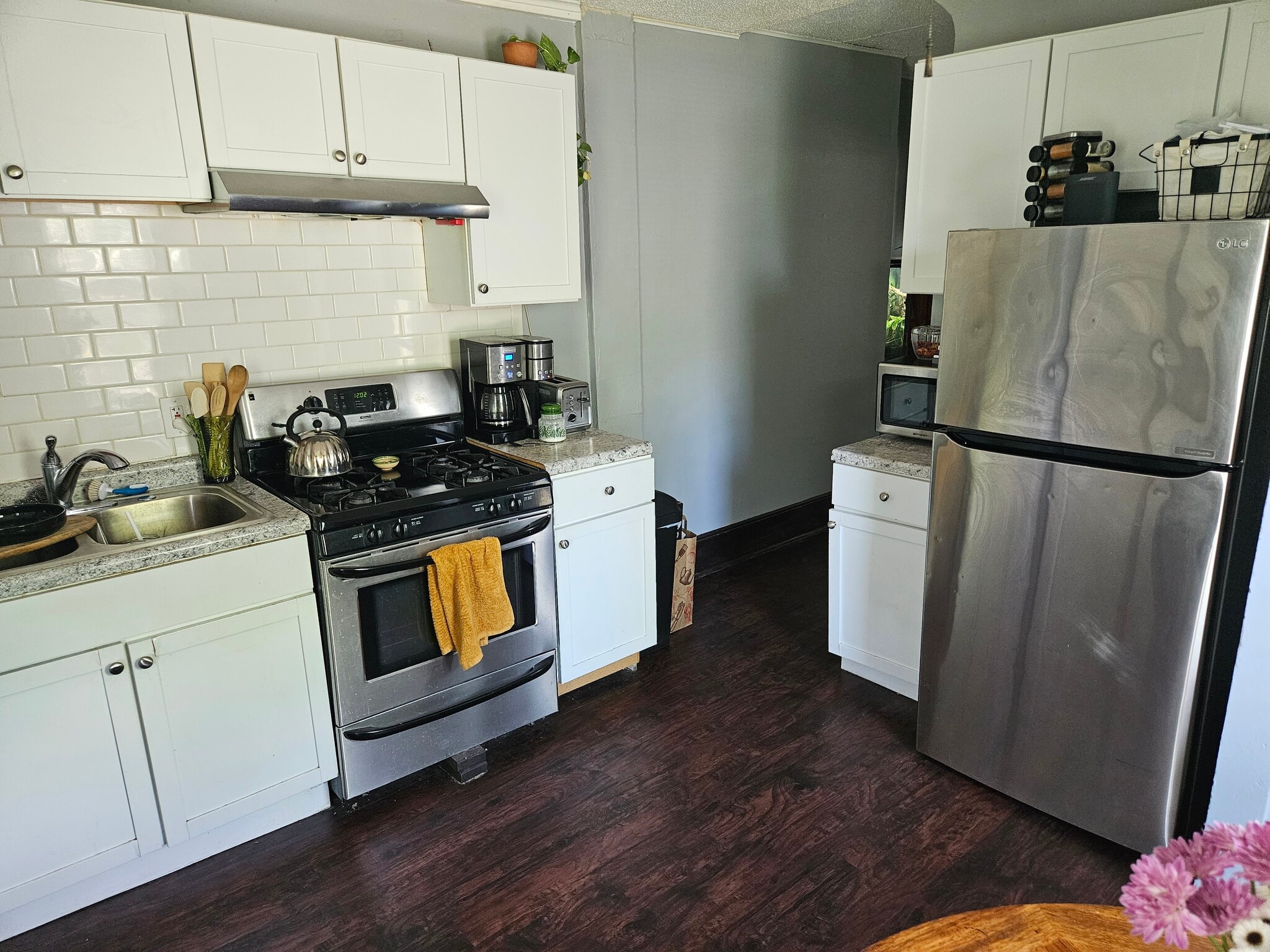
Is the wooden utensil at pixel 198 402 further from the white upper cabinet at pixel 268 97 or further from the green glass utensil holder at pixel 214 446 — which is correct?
the white upper cabinet at pixel 268 97

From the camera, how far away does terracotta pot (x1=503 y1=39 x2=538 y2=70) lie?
2834 millimetres

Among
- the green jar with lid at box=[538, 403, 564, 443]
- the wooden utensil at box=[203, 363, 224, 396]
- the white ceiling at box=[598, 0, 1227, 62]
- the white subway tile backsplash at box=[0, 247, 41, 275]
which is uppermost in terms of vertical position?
the white ceiling at box=[598, 0, 1227, 62]

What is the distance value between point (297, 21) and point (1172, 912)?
2.99 m

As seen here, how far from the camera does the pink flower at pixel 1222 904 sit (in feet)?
2.51

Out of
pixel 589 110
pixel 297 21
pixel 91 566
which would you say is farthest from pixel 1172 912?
pixel 589 110

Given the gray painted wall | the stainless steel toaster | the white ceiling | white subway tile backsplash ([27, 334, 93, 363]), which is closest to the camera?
white subway tile backsplash ([27, 334, 93, 363])

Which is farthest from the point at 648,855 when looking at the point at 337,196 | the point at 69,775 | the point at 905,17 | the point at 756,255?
the point at 905,17

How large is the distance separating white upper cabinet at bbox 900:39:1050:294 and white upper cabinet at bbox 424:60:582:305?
1.22m

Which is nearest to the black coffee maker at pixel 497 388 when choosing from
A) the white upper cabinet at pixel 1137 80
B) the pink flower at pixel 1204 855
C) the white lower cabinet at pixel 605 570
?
the white lower cabinet at pixel 605 570

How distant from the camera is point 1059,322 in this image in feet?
6.90

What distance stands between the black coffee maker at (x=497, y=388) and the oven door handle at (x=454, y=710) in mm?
823

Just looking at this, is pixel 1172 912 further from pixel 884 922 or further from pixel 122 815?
pixel 122 815

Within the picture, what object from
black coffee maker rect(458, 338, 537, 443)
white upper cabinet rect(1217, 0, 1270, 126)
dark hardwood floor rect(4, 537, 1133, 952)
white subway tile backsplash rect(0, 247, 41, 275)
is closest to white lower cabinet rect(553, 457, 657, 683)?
dark hardwood floor rect(4, 537, 1133, 952)

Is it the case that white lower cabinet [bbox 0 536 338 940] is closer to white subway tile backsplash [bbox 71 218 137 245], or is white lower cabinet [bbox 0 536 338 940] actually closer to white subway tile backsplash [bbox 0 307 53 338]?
white subway tile backsplash [bbox 0 307 53 338]
